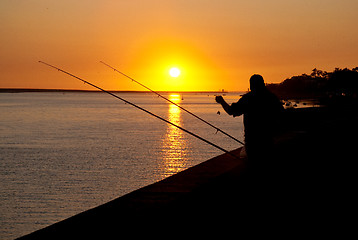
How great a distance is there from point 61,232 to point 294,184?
4061 mm

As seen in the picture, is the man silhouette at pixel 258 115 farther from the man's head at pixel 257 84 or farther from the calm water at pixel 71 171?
the calm water at pixel 71 171

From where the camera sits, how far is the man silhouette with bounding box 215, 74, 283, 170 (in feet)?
19.8

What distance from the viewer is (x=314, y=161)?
11.0 meters

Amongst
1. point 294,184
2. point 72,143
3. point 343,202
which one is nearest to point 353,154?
point 294,184

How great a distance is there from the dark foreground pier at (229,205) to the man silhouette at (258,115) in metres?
0.16

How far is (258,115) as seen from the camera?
20.1 feet

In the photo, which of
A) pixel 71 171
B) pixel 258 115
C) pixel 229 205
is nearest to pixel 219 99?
pixel 258 115

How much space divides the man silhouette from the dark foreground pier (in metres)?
0.16

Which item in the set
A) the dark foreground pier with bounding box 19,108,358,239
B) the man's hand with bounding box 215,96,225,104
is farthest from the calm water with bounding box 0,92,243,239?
the man's hand with bounding box 215,96,225,104

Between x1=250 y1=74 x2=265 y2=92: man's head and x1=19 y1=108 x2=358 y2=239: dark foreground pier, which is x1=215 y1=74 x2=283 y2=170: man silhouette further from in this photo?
x1=19 y1=108 x2=358 y2=239: dark foreground pier

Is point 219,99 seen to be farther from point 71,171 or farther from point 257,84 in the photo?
point 71,171

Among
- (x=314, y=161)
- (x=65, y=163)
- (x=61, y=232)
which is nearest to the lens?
(x=61, y=232)

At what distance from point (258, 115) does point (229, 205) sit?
1.33m

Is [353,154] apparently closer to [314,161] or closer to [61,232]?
[314,161]
